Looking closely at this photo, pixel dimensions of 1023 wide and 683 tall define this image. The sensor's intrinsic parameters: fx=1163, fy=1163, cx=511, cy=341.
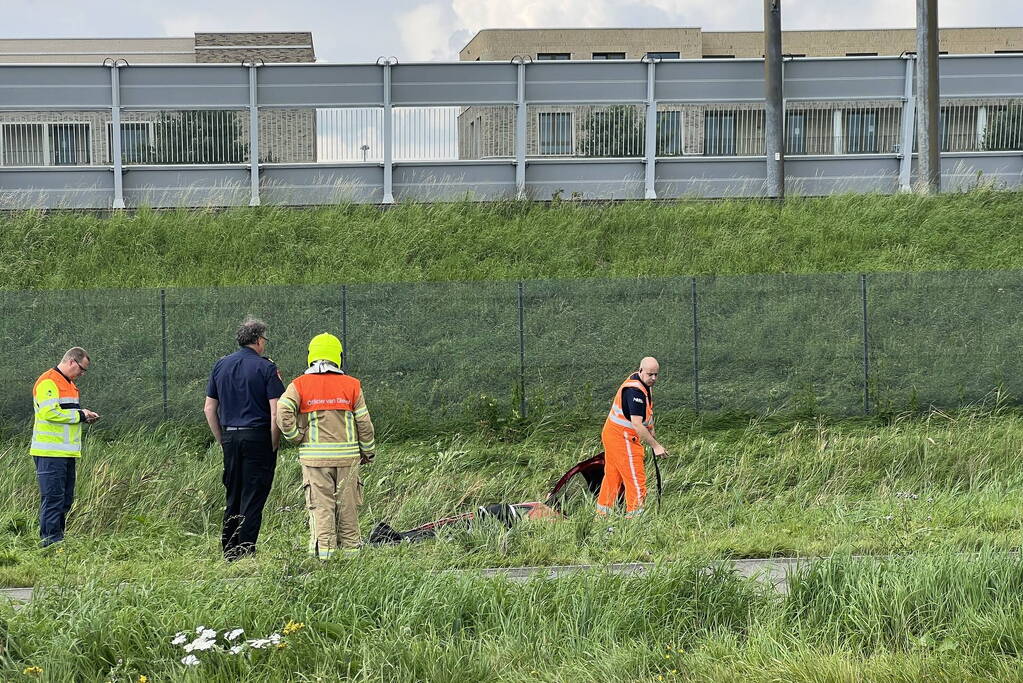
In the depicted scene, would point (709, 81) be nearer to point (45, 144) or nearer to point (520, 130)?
point (520, 130)

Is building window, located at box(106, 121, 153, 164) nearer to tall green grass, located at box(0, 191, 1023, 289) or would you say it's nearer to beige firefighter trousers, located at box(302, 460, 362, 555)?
tall green grass, located at box(0, 191, 1023, 289)

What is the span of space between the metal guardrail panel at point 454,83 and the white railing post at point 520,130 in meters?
0.12

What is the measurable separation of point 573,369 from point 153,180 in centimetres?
861

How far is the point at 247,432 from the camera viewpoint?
856 centimetres

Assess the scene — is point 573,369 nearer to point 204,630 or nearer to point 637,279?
point 637,279

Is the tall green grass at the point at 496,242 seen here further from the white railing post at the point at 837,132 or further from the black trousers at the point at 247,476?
the black trousers at the point at 247,476

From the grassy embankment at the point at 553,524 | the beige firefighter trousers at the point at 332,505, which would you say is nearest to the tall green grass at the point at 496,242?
the grassy embankment at the point at 553,524

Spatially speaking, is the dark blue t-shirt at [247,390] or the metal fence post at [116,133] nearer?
the dark blue t-shirt at [247,390]

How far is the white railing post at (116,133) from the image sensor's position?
730 inches

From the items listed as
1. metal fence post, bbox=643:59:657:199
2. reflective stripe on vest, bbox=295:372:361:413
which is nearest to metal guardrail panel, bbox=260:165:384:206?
metal fence post, bbox=643:59:657:199

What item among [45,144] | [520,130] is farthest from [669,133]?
[45,144]

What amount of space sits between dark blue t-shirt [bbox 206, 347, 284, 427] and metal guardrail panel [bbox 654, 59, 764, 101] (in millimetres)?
12554

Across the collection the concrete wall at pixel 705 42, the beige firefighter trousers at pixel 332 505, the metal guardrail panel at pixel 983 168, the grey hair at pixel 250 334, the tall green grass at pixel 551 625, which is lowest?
the tall green grass at pixel 551 625

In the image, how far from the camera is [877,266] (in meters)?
16.8
